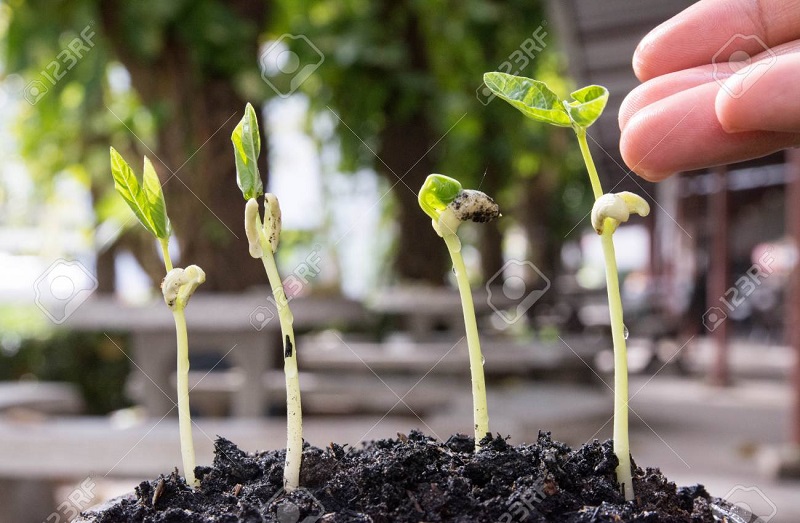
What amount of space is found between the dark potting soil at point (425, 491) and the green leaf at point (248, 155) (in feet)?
0.68

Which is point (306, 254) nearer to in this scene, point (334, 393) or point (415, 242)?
point (334, 393)

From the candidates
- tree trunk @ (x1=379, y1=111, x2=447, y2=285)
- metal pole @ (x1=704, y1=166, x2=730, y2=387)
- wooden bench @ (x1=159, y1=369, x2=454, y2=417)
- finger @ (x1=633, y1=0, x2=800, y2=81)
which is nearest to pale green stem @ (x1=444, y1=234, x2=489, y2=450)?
finger @ (x1=633, y1=0, x2=800, y2=81)

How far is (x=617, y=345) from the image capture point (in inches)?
20.5

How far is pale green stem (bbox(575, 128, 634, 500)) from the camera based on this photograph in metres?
0.52

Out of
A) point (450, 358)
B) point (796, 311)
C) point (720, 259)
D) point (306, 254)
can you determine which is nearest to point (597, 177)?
point (450, 358)

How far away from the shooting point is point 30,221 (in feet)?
30.4

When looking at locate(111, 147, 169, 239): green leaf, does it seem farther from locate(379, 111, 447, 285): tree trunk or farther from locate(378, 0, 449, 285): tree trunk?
locate(379, 111, 447, 285): tree trunk

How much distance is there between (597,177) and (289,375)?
0.26 m

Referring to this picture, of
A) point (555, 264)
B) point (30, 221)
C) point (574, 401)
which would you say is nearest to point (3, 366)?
point (574, 401)

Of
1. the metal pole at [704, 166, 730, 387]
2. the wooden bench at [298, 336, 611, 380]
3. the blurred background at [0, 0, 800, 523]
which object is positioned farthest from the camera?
the metal pole at [704, 166, 730, 387]

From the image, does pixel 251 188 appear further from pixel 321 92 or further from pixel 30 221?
pixel 30 221

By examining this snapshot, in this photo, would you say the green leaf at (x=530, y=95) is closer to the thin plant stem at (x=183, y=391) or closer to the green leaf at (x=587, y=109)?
the green leaf at (x=587, y=109)

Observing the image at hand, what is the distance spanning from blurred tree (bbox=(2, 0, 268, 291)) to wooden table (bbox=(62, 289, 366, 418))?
0.43 meters

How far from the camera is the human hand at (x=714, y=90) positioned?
1.77 feet
